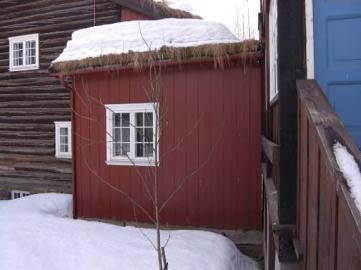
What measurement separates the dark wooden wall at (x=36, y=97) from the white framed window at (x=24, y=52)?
5.9 inches

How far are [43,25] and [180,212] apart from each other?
7349 millimetres

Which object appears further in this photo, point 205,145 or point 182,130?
point 182,130

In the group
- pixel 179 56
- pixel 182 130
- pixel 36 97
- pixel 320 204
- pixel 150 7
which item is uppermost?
pixel 150 7

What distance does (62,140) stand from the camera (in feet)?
37.1

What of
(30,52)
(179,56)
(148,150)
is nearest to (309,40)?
(179,56)

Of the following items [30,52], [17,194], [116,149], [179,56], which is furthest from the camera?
[17,194]

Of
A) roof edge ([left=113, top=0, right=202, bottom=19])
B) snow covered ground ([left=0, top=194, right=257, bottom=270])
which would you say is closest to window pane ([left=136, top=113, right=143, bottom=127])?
snow covered ground ([left=0, top=194, right=257, bottom=270])

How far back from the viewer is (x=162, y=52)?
6.90 metres

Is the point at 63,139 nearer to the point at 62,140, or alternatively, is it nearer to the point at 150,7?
the point at 62,140

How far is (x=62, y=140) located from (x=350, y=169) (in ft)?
35.0

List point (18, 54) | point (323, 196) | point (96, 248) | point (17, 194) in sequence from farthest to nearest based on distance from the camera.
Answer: point (17, 194)
point (18, 54)
point (96, 248)
point (323, 196)

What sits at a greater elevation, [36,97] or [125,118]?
[36,97]

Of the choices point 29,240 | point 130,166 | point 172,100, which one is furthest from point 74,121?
point 29,240

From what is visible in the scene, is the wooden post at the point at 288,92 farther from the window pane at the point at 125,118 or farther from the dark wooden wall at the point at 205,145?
the window pane at the point at 125,118
